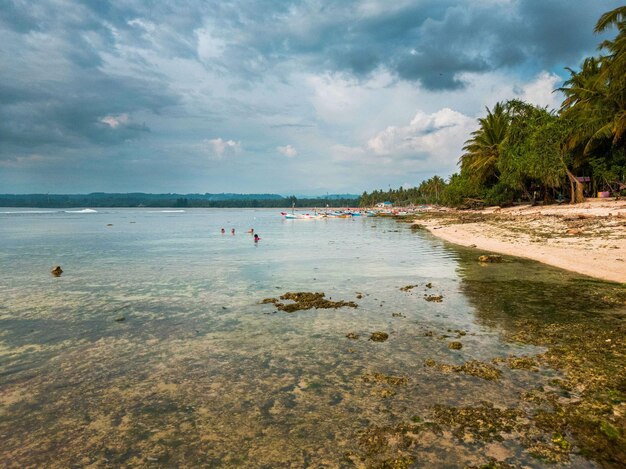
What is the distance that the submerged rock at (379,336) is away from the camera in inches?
412

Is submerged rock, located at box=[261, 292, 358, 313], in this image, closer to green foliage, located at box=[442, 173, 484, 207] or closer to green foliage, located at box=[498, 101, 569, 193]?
green foliage, located at box=[498, 101, 569, 193]

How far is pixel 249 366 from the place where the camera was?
8.91m

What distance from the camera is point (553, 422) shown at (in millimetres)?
6129

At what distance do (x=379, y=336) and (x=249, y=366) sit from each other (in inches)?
150

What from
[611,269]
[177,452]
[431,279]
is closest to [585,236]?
[611,269]

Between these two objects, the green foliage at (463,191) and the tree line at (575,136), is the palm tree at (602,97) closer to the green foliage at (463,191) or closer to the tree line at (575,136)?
the tree line at (575,136)

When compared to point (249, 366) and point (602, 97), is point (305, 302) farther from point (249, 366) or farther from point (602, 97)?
point (602, 97)

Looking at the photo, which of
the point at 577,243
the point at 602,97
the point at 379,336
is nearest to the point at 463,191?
the point at 602,97

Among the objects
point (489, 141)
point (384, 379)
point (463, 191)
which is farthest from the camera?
point (463, 191)

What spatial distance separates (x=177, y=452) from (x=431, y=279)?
15545 mm

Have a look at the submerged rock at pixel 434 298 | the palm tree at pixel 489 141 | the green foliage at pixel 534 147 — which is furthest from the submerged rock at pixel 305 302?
the palm tree at pixel 489 141

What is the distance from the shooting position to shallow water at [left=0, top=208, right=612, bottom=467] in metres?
5.78

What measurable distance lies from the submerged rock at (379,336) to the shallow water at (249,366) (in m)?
0.23

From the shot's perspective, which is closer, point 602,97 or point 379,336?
point 379,336
